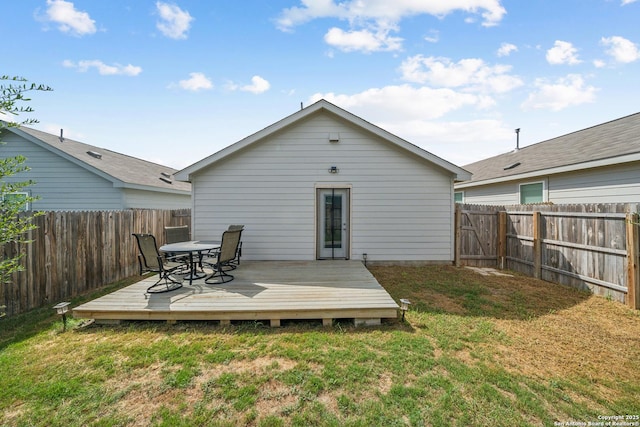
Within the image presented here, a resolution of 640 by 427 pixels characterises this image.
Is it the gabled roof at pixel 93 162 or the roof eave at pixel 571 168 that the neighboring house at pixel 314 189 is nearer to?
the gabled roof at pixel 93 162

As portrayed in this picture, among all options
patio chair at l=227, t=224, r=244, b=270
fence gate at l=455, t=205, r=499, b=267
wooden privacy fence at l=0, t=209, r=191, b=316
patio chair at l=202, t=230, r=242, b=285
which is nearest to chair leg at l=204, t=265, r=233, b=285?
patio chair at l=202, t=230, r=242, b=285

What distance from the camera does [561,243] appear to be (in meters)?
6.15

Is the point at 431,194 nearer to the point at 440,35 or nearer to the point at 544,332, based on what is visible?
the point at 544,332

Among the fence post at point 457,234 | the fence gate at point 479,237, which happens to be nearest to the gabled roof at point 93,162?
the fence post at point 457,234

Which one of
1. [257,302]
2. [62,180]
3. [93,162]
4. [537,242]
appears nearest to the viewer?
[257,302]

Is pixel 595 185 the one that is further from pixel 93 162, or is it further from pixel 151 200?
pixel 93 162

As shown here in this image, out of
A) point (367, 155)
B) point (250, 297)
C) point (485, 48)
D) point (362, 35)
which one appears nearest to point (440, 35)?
point (485, 48)

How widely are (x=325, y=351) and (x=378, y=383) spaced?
79 cm

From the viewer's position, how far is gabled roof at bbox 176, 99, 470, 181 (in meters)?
7.35

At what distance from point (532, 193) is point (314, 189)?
8.74 meters

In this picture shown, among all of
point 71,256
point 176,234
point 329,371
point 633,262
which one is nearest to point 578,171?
point 633,262

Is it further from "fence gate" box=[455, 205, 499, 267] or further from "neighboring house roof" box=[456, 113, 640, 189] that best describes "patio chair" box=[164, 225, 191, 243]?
"neighboring house roof" box=[456, 113, 640, 189]

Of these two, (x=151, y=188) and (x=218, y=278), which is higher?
(x=151, y=188)

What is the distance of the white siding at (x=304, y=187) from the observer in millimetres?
7652
